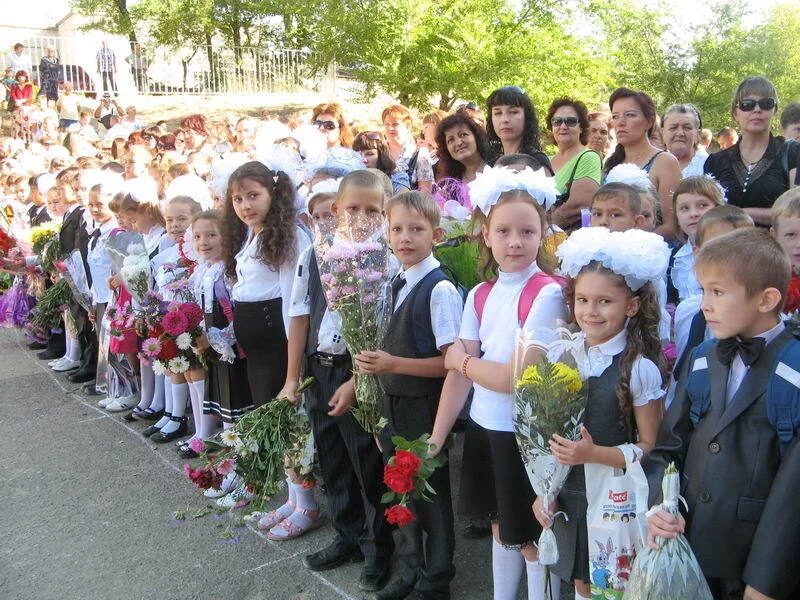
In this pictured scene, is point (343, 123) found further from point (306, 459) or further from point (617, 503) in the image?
point (617, 503)

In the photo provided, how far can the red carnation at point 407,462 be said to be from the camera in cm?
280

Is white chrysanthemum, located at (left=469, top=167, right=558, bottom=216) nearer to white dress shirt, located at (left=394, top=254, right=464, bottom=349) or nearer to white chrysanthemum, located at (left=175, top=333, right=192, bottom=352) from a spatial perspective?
white dress shirt, located at (left=394, top=254, right=464, bottom=349)

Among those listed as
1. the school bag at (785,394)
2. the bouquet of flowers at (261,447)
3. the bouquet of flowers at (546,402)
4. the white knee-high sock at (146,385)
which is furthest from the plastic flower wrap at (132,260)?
the school bag at (785,394)

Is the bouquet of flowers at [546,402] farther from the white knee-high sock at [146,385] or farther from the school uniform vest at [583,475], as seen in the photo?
the white knee-high sock at [146,385]

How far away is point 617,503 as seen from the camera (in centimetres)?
249

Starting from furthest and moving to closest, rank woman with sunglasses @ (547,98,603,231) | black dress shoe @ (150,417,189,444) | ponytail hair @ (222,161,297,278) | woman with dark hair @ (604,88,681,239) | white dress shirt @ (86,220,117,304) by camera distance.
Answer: white dress shirt @ (86,220,117,304)
black dress shoe @ (150,417,189,444)
woman with sunglasses @ (547,98,603,231)
woman with dark hair @ (604,88,681,239)
ponytail hair @ (222,161,297,278)

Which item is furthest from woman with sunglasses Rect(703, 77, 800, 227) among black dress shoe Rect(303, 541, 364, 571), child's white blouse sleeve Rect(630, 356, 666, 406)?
black dress shoe Rect(303, 541, 364, 571)

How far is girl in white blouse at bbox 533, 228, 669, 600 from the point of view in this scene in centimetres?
254

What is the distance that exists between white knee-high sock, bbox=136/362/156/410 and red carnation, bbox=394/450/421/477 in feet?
13.1

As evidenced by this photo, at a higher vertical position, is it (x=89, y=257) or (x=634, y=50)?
(x=634, y=50)

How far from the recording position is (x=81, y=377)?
24.3 feet

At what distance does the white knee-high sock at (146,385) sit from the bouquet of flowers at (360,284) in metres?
3.56

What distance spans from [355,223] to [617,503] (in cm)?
161

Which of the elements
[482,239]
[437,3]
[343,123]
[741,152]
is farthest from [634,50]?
[482,239]
